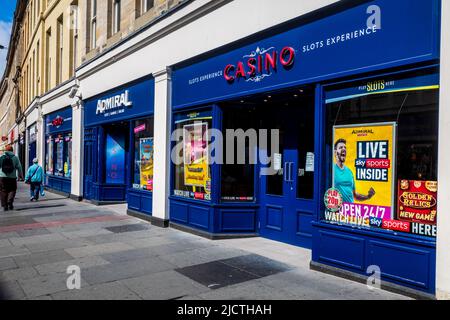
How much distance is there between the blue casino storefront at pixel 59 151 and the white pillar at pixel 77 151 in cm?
96

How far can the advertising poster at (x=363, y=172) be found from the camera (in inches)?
192

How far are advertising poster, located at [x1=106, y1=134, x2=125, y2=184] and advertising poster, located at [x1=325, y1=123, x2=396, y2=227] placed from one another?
9608mm

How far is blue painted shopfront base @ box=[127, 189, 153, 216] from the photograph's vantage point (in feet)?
33.1

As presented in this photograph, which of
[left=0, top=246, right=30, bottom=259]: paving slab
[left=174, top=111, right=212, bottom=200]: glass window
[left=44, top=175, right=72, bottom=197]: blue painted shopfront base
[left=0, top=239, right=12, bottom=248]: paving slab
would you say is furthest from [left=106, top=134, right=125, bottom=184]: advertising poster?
[left=0, top=246, right=30, bottom=259]: paving slab

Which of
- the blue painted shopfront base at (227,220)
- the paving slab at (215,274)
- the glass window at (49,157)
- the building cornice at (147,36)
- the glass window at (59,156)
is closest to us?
the paving slab at (215,274)

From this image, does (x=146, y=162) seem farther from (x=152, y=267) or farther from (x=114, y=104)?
(x=152, y=267)

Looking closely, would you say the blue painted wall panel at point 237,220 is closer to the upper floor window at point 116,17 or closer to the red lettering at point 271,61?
the red lettering at point 271,61

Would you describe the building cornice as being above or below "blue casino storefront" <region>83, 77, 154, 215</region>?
above

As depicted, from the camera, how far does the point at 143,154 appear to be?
1093cm

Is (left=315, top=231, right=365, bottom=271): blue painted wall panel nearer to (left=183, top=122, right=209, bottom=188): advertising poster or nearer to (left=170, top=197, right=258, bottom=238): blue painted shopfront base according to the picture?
(left=170, top=197, right=258, bottom=238): blue painted shopfront base

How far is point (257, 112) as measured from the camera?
8.06 metres

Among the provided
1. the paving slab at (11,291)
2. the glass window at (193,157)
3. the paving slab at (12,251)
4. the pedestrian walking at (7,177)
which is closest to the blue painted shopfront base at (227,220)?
the glass window at (193,157)

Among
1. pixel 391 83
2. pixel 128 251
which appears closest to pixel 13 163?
pixel 128 251

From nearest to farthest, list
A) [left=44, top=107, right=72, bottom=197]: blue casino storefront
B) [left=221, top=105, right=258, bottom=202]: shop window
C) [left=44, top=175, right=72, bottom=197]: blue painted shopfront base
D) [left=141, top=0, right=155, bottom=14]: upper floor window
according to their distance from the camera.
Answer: [left=221, top=105, right=258, bottom=202]: shop window, [left=141, top=0, right=155, bottom=14]: upper floor window, [left=44, top=175, right=72, bottom=197]: blue painted shopfront base, [left=44, top=107, right=72, bottom=197]: blue casino storefront
